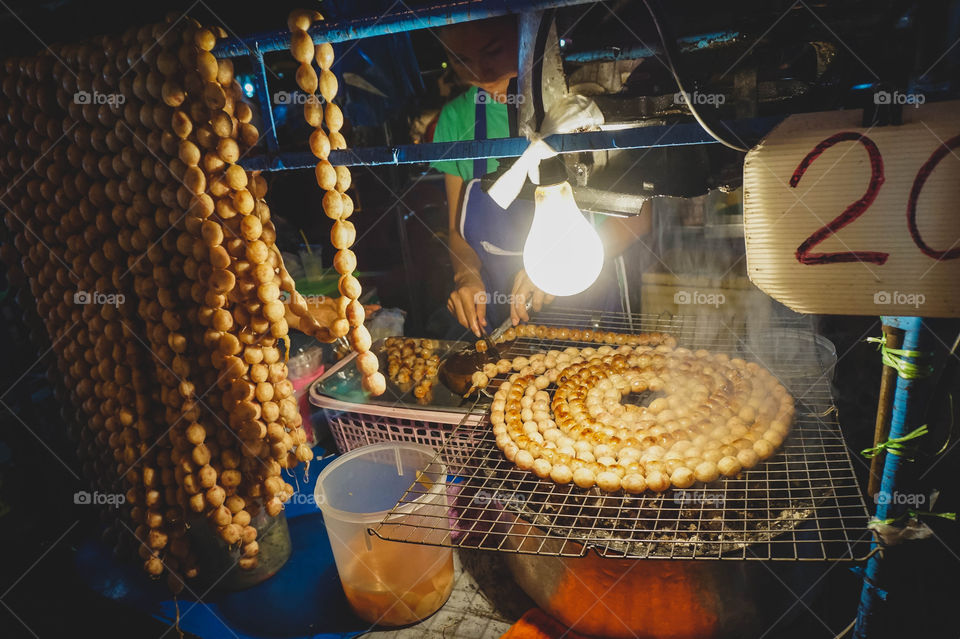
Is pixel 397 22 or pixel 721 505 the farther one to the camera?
pixel 721 505

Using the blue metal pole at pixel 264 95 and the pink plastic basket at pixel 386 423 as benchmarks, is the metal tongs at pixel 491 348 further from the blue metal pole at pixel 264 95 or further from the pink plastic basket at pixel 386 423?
the blue metal pole at pixel 264 95

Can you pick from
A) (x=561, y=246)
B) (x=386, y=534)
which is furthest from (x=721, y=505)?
(x=386, y=534)

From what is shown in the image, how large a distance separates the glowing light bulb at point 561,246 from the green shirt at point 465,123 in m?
2.76

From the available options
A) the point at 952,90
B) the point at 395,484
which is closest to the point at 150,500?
the point at 395,484

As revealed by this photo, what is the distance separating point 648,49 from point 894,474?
1.88 meters

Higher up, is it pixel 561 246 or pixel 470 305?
pixel 561 246

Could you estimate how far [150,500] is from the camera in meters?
2.67

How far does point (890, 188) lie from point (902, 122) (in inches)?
7.1

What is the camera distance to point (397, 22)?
1.66m

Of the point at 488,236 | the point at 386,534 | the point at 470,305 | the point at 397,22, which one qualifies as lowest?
→ the point at 386,534

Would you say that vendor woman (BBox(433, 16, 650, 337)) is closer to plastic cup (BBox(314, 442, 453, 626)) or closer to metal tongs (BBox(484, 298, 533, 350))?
metal tongs (BBox(484, 298, 533, 350))

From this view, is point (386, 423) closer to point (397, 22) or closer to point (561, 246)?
point (561, 246)

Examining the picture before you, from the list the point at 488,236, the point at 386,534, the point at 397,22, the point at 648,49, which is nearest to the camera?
the point at 397,22

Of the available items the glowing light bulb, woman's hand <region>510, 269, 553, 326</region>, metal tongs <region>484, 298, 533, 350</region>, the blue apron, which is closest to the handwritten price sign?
the glowing light bulb
